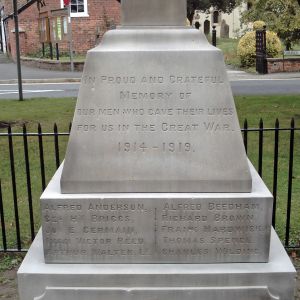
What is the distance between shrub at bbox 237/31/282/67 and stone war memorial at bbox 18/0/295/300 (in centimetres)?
2020

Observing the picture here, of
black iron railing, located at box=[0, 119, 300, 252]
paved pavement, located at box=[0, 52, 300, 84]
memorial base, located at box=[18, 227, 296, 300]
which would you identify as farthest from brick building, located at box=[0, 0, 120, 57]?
memorial base, located at box=[18, 227, 296, 300]

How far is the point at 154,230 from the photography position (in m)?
3.26

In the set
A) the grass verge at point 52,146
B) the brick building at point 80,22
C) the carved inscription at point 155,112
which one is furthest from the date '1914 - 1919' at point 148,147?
the brick building at point 80,22

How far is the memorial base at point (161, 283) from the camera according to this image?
3.20 metres

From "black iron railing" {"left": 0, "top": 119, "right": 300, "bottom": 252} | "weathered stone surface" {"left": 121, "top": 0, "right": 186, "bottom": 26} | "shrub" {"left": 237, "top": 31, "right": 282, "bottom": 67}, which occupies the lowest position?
"black iron railing" {"left": 0, "top": 119, "right": 300, "bottom": 252}

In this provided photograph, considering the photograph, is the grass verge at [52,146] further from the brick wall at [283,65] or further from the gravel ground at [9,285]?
the brick wall at [283,65]

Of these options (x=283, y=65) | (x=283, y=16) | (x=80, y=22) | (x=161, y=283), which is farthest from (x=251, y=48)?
(x=161, y=283)

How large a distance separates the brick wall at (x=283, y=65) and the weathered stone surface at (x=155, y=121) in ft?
61.9

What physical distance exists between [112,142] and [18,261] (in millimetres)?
2189

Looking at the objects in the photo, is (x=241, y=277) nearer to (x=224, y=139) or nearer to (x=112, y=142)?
(x=224, y=139)

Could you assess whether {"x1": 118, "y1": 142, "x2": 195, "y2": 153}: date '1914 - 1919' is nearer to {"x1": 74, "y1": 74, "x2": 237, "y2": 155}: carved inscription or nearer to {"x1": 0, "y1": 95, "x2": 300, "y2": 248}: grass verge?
{"x1": 74, "y1": 74, "x2": 237, "y2": 155}: carved inscription

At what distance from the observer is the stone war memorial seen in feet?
10.4

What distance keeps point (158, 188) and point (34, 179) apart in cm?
419

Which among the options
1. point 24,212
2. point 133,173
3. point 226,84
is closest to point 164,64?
point 226,84
